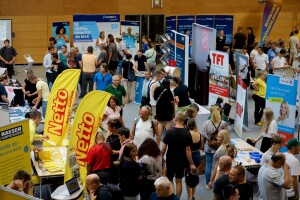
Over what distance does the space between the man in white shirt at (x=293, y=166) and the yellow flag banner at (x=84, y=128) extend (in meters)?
2.62

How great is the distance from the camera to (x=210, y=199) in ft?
29.9

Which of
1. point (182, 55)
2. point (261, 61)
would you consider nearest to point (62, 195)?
Result: point (182, 55)

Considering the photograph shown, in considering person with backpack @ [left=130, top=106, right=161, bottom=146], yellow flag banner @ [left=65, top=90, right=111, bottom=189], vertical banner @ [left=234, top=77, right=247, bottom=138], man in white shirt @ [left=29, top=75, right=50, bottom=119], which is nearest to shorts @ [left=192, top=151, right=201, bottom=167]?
person with backpack @ [left=130, top=106, right=161, bottom=146]

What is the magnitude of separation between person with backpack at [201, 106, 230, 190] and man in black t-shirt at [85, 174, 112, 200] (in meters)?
3.06

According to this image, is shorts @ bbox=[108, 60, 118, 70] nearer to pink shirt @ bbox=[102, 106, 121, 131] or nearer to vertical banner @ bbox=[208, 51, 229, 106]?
vertical banner @ bbox=[208, 51, 229, 106]

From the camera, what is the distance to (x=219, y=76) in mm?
12953

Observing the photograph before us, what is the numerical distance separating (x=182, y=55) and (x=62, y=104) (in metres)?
6.01

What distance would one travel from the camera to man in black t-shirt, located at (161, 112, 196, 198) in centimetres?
840

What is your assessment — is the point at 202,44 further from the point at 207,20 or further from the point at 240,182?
the point at 240,182

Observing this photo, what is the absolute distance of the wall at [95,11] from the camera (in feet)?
71.5

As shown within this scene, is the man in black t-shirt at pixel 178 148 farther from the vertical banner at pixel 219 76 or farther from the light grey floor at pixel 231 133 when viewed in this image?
the vertical banner at pixel 219 76

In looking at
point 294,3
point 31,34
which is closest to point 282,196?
point 31,34

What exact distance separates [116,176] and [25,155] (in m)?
1.43

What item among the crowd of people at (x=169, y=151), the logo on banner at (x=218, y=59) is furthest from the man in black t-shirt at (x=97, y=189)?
the logo on banner at (x=218, y=59)
